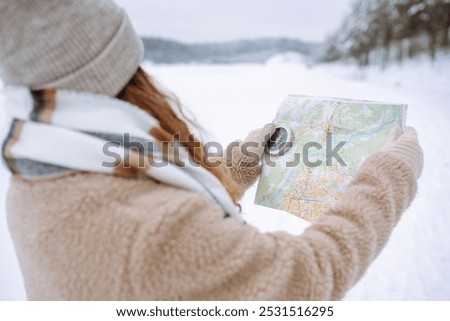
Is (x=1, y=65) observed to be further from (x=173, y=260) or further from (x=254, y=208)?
(x=254, y=208)

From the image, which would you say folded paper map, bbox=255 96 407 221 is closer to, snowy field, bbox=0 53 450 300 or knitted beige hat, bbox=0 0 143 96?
snowy field, bbox=0 53 450 300

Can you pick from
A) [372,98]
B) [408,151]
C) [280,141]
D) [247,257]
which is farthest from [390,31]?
[247,257]

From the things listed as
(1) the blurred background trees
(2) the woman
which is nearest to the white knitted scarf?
(2) the woman

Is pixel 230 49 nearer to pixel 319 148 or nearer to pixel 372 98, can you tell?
pixel 372 98

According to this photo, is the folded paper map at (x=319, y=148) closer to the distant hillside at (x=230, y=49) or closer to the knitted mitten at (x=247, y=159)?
the knitted mitten at (x=247, y=159)

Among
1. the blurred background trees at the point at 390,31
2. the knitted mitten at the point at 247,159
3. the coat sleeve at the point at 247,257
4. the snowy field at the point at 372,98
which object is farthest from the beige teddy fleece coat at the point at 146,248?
the blurred background trees at the point at 390,31
